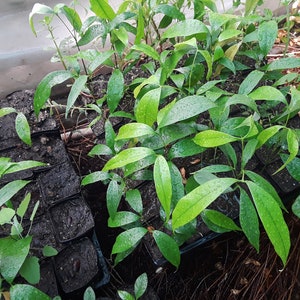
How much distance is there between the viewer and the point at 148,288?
2.69 feet

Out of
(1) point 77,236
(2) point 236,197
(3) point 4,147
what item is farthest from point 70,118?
(2) point 236,197

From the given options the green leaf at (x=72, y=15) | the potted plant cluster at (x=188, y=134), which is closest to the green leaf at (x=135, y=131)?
the potted plant cluster at (x=188, y=134)

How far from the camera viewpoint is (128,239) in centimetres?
76

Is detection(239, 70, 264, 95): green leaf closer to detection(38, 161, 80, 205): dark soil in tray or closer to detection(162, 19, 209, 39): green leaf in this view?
detection(162, 19, 209, 39): green leaf

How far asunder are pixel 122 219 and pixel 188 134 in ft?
0.77

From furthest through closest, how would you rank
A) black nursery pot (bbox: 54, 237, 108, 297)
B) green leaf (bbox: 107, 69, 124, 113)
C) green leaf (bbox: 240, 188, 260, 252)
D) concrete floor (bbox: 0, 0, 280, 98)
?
concrete floor (bbox: 0, 0, 280, 98) < green leaf (bbox: 107, 69, 124, 113) < black nursery pot (bbox: 54, 237, 108, 297) < green leaf (bbox: 240, 188, 260, 252)

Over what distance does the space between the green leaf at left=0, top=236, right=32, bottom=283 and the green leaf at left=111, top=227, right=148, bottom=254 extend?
0.58 feet

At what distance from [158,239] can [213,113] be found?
0.29 m

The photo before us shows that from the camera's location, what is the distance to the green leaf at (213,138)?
64cm

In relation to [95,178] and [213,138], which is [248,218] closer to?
[213,138]

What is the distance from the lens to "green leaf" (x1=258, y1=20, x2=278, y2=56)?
2.84 feet

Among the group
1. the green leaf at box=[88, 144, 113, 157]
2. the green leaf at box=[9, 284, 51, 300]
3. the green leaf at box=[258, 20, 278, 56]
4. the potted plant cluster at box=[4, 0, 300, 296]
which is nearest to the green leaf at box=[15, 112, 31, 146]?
the potted plant cluster at box=[4, 0, 300, 296]

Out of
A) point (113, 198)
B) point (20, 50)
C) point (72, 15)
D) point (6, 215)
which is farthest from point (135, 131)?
point (20, 50)

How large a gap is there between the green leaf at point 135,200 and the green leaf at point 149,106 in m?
0.18
